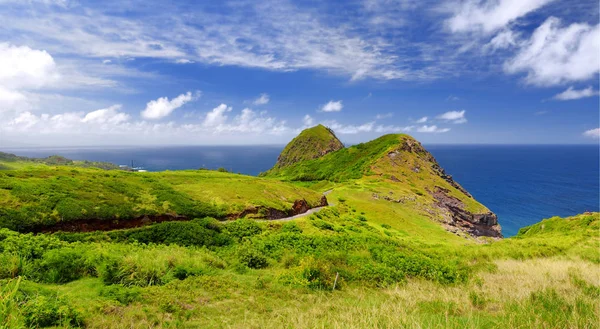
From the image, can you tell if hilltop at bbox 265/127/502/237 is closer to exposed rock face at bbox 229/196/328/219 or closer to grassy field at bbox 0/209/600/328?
exposed rock face at bbox 229/196/328/219

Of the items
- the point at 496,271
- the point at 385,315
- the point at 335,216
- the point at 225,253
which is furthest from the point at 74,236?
the point at 335,216

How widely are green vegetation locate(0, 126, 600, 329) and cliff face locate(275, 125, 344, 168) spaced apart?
306ft

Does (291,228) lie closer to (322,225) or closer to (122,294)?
(322,225)

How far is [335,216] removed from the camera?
4084 cm

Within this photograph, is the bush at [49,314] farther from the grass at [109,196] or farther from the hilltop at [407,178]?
the hilltop at [407,178]

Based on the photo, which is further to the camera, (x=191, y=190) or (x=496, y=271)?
(x=191, y=190)

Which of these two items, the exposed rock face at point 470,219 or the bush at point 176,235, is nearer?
the bush at point 176,235

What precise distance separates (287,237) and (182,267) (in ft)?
39.4

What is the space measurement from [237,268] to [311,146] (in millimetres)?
126175

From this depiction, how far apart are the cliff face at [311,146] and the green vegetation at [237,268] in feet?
306

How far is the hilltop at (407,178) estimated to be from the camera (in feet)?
206

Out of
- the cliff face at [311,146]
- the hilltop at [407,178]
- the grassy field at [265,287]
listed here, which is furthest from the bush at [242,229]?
the cliff face at [311,146]

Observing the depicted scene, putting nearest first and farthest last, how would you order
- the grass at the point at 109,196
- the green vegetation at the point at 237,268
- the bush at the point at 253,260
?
1. the green vegetation at the point at 237,268
2. the bush at the point at 253,260
3. the grass at the point at 109,196

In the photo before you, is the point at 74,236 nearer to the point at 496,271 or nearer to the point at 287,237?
the point at 287,237
